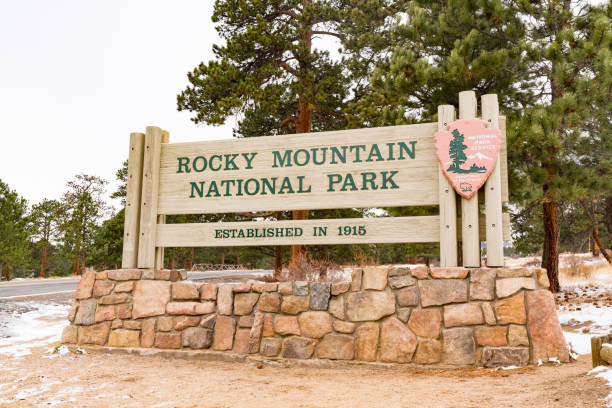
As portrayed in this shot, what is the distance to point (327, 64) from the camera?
45.2 ft

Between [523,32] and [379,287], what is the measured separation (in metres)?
7.22

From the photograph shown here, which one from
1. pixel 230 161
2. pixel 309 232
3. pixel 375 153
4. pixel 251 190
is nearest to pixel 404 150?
pixel 375 153

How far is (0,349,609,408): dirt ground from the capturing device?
3348 millimetres

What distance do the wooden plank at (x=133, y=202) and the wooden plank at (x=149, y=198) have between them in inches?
3.3

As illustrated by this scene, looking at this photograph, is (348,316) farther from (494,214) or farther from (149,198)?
(149,198)

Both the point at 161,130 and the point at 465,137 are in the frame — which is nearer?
the point at 465,137

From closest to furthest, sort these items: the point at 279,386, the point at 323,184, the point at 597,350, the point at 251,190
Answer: the point at 597,350
the point at 279,386
the point at 323,184
the point at 251,190

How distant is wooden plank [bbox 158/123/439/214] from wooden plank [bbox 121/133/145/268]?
1.04 feet

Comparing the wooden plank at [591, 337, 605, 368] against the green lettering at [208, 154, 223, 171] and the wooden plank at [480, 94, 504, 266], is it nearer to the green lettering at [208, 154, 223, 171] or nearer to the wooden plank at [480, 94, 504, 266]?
the wooden plank at [480, 94, 504, 266]

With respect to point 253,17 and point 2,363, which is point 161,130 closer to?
point 2,363

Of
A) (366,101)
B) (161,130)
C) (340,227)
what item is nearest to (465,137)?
(340,227)

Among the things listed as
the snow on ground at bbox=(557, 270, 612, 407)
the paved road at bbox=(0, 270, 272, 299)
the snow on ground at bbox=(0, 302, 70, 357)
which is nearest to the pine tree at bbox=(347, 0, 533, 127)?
the snow on ground at bbox=(557, 270, 612, 407)

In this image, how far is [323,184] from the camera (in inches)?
208

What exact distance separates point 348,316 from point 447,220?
146cm
